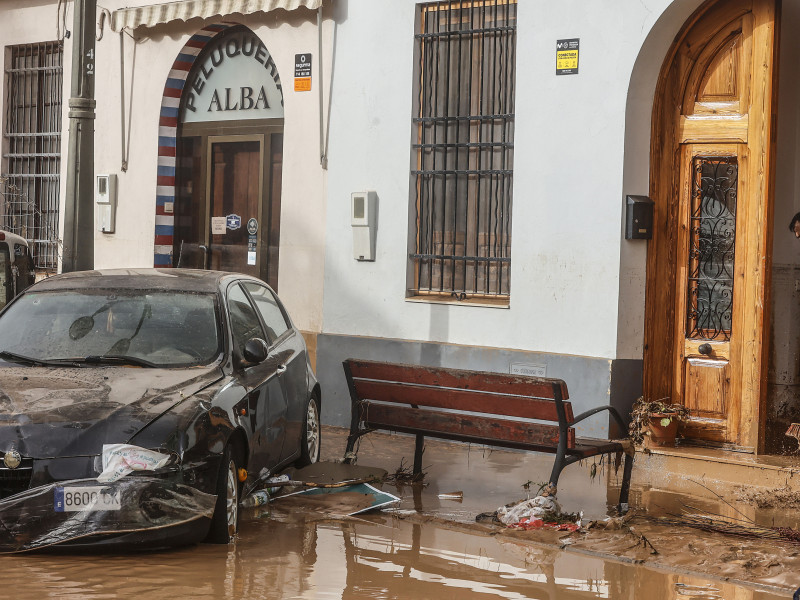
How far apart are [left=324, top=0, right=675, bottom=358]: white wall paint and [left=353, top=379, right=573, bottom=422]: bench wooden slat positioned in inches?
95.3

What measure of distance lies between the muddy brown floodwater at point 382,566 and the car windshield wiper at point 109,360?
1.10 m

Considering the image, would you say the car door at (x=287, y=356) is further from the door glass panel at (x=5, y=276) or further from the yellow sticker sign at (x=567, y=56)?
the yellow sticker sign at (x=567, y=56)

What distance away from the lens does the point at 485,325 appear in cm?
1078

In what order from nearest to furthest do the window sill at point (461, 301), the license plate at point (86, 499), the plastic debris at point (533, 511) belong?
the license plate at point (86, 499)
the plastic debris at point (533, 511)
the window sill at point (461, 301)

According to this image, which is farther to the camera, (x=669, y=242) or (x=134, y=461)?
(x=669, y=242)

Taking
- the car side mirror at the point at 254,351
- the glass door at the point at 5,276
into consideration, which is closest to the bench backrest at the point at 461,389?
the car side mirror at the point at 254,351

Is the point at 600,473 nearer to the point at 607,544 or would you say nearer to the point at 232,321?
the point at 607,544

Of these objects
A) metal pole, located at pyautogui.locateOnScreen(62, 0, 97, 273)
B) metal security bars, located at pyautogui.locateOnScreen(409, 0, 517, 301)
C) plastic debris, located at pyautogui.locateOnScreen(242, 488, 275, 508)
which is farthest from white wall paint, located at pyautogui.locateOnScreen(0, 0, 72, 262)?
plastic debris, located at pyautogui.locateOnScreen(242, 488, 275, 508)

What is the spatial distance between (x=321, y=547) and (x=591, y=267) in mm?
4377

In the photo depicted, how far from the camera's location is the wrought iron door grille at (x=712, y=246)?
9953mm

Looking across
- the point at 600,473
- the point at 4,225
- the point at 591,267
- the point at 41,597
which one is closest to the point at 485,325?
the point at 591,267

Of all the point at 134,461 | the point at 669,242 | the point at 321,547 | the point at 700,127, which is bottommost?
the point at 321,547

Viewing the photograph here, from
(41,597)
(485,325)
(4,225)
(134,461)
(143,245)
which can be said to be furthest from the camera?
(4,225)

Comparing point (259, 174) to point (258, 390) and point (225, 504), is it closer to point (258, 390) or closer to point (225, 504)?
point (258, 390)
